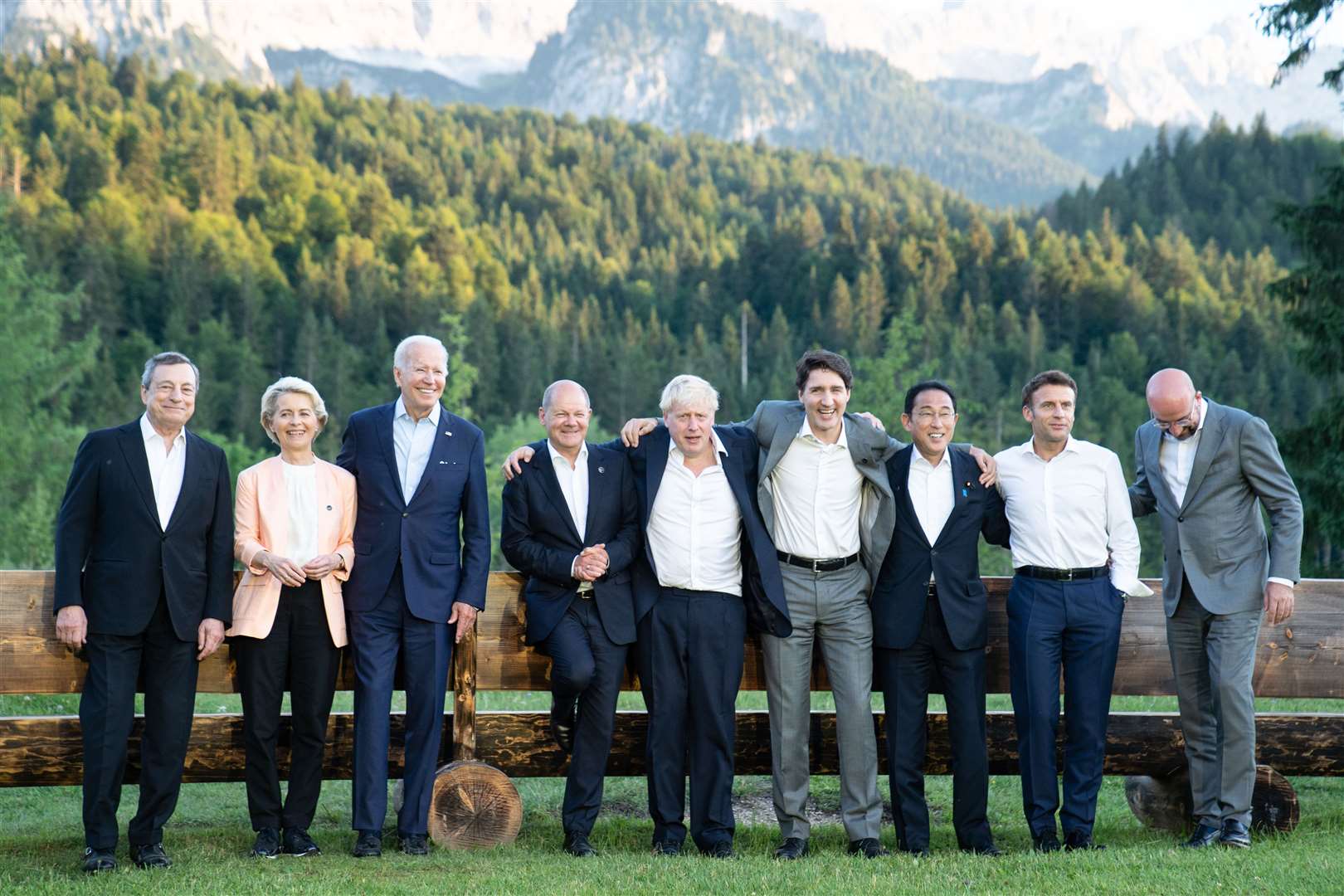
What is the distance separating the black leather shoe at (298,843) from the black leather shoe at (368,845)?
0.18m

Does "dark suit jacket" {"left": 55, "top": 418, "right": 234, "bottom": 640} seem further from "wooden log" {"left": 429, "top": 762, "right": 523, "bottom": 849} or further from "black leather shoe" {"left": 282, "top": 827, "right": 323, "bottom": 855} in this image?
"wooden log" {"left": 429, "top": 762, "right": 523, "bottom": 849}

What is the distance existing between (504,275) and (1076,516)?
324ft

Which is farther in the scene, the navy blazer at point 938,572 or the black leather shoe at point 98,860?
the navy blazer at point 938,572

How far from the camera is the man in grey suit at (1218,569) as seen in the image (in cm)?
593

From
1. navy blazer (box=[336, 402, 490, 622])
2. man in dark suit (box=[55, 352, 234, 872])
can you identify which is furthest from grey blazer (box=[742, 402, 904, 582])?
man in dark suit (box=[55, 352, 234, 872])

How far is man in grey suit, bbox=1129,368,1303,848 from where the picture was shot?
593 cm

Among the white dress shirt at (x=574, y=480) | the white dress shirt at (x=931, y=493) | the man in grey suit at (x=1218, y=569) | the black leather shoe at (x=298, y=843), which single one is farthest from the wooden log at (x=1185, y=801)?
the black leather shoe at (x=298, y=843)

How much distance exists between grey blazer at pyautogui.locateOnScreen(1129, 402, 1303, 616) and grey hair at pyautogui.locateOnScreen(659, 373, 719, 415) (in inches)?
80.0

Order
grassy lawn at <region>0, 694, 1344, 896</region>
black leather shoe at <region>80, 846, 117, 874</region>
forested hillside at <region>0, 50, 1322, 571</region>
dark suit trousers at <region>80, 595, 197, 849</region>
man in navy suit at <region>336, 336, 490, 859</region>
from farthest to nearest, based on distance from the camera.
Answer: forested hillside at <region>0, 50, 1322, 571</region>, man in navy suit at <region>336, 336, 490, 859</region>, dark suit trousers at <region>80, 595, 197, 849</region>, black leather shoe at <region>80, 846, 117, 874</region>, grassy lawn at <region>0, 694, 1344, 896</region>

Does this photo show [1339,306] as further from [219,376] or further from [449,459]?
[219,376]

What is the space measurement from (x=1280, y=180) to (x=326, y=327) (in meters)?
86.4

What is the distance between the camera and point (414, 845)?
569 centimetres

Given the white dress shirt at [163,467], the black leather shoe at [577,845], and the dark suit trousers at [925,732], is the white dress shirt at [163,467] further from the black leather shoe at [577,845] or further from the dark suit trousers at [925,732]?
the dark suit trousers at [925,732]

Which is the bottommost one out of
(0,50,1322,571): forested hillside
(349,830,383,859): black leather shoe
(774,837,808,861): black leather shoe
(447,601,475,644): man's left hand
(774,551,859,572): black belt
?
(774,837,808,861): black leather shoe
